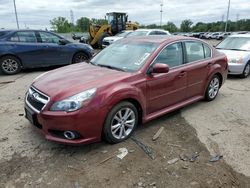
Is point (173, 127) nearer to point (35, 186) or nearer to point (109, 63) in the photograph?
point (109, 63)

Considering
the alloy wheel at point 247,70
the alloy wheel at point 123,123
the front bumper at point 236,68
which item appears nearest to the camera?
the alloy wheel at point 123,123

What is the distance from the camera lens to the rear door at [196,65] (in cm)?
475

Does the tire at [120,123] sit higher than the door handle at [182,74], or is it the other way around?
the door handle at [182,74]

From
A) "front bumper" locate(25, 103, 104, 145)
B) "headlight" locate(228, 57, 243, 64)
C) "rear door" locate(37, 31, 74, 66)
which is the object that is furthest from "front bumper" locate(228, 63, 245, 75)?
"front bumper" locate(25, 103, 104, 145)

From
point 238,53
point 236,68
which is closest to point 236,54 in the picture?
point 238,53

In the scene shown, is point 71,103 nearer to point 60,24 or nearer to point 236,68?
point 236,68

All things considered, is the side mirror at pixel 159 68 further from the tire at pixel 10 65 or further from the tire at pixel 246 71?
the tire at pixel 10 65

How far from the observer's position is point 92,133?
3340 millimetres

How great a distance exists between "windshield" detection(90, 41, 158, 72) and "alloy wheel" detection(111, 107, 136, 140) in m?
0.70

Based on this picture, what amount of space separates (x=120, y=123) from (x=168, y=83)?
1.19m

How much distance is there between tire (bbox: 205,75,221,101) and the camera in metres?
5.53

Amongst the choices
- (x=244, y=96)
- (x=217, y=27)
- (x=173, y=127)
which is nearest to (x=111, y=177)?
(x=173, y=127)

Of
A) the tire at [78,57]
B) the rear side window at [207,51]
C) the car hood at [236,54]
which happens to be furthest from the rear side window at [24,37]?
the car hood at [236,54]

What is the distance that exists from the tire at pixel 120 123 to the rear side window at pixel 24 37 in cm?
656
